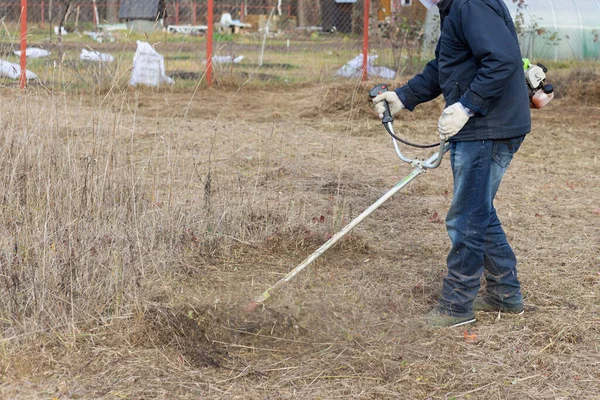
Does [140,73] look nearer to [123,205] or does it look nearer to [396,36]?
[396,36]

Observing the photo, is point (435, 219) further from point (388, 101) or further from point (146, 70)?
point (146, 70)

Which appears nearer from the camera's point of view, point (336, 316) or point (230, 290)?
point (336, 316)

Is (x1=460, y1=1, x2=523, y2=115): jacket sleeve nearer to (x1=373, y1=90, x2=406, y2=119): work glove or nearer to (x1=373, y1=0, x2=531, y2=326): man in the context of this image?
(x1=373, y1=0, x2=531, y2=326): man

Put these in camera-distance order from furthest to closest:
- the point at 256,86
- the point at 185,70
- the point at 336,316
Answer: the point at 185,70
the point at 256,86
the point at 336,316

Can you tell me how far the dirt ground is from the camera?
3.17 meters

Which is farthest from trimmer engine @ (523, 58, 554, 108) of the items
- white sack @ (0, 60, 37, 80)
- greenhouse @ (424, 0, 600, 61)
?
greenhouse @ (424, 0, 600, 61)

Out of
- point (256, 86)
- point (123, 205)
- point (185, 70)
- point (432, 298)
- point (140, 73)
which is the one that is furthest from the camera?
point (185, 70)

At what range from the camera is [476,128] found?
3457 millimetres

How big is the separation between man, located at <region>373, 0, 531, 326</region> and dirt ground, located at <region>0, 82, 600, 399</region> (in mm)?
163

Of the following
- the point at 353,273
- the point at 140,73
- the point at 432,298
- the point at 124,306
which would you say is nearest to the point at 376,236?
the point at 353,273

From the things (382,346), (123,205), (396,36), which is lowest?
(382,346)

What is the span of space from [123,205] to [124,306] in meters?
0.95

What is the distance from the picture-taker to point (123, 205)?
4336mm

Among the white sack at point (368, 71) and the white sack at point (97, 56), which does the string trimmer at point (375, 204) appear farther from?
the white sack at point (368, 71)
